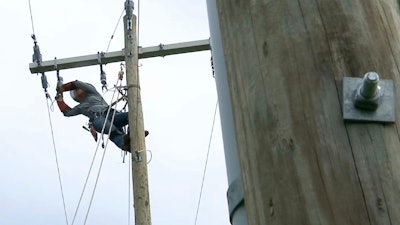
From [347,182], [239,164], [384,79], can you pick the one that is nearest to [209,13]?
[239,164]

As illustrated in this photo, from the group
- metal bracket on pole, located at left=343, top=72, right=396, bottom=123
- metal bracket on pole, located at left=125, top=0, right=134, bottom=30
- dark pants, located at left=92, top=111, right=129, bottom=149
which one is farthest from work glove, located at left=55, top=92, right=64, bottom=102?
metal bracket on pole, located at left=343, top=72, right=396, bottom=123

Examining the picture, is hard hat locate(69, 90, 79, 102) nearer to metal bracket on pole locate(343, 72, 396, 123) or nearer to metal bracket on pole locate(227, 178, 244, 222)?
metal bracket on pole locate(227, 178, 244, 222)

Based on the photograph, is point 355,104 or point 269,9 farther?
point 269,9

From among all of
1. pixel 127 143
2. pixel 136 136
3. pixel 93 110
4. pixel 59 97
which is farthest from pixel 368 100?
pixel 59 97

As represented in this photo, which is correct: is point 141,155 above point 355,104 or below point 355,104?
above

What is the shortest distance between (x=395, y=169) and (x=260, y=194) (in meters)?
0.26

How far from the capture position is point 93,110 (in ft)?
36.2

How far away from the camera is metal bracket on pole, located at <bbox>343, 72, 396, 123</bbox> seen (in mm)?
1275

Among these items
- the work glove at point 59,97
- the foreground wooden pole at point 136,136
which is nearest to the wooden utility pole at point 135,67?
the foreground wooden pole at point 136,136

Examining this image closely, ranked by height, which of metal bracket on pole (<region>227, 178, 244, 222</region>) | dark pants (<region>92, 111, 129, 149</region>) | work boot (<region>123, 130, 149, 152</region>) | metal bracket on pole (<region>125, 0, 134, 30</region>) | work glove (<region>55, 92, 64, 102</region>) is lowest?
metal bracket on pole (<region>227, 178, 244, 222</region>)

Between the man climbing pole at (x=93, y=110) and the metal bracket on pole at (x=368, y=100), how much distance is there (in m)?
8.99

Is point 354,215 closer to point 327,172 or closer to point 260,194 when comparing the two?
point 327,172

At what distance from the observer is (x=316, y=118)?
1.30 metres

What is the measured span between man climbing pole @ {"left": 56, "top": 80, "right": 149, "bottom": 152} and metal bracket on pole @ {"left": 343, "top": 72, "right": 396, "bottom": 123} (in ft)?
29.5
